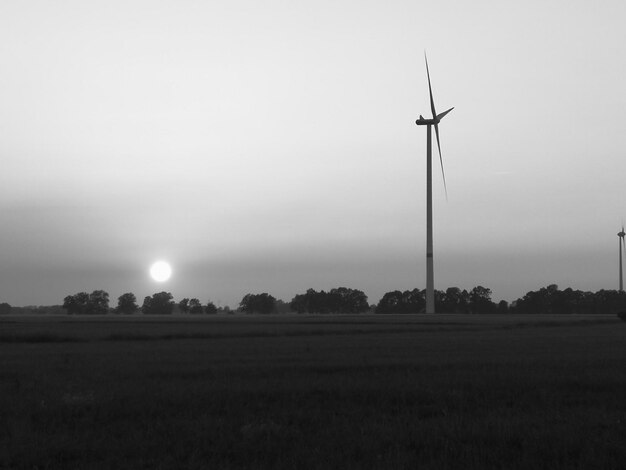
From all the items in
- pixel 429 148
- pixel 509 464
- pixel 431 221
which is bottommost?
pixel 509 464

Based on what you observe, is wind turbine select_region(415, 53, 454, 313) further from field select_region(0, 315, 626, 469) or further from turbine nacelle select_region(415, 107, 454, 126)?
field select_region(0, 315, 626, 469)

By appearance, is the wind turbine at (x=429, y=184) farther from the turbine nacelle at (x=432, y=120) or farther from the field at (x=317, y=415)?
the field at (x=317, y=415)

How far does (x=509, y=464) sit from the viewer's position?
39.3ft

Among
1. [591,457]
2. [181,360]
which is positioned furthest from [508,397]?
[181,360]

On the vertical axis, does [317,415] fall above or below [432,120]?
below

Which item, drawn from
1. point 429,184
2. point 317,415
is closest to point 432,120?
point 429,184

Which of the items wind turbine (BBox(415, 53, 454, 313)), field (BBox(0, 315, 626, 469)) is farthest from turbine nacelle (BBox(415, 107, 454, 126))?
field (BBox(0, 315, 626, 469))

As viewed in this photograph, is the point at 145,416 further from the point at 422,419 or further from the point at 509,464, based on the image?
the point at 509,464

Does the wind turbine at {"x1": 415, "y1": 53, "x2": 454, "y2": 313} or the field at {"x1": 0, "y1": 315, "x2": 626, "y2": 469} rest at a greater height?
the wind turbine at {"x1": 415, "y1": 53, "x2": 454, "y2": 313}

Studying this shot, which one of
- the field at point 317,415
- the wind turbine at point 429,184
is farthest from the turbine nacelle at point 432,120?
the field at point 317,415

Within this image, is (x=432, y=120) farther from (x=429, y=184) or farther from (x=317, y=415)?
(x=317, y=415)

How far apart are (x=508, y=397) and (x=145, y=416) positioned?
30.6 feet

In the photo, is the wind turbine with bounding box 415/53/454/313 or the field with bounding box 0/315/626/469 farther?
the wind turbine with bounding box 415/53/454/313

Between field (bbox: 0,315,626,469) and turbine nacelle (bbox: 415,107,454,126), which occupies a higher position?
turbine nacelle (bbox: 415,107,454,126)
